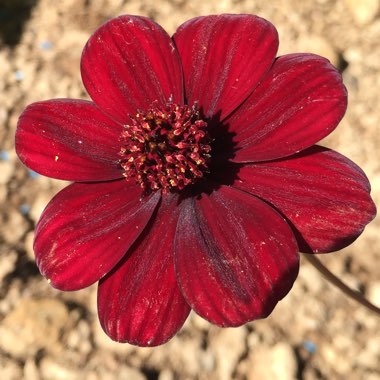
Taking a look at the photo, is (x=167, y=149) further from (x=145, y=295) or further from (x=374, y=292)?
(x=374, y=292)

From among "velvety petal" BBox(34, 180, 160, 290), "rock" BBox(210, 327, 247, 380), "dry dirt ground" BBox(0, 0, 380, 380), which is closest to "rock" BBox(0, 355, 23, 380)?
"dry dirt ground" BBox(0, 0, 380, 380)

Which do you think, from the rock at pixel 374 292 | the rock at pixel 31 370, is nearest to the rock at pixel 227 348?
the rock at pixel 374 292

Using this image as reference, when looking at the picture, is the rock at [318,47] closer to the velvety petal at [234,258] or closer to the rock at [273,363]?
the rock at [273,363]

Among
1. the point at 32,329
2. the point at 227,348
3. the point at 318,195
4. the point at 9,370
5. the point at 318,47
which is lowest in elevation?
the point at 9,370

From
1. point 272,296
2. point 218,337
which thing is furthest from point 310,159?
point 218,337

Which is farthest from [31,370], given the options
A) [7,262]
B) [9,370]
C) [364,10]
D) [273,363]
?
[364,10]

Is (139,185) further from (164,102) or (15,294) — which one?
(15,294)
